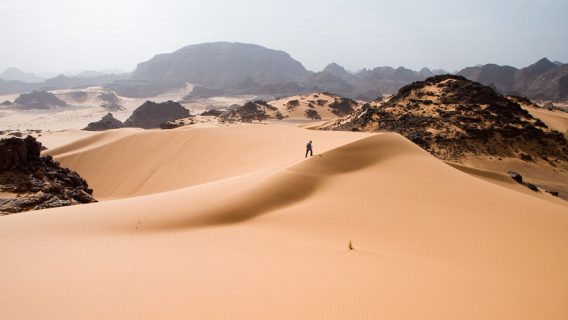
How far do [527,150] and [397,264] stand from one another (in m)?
25.6

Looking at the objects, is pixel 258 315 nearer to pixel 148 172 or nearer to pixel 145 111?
pixel 148 172

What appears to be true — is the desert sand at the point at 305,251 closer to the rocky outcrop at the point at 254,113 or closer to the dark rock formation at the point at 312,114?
the rocky outcrop at the point at 254,113

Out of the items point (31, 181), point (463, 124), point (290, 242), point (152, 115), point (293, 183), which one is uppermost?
point (463, 124)

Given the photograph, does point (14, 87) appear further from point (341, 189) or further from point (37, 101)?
point (341, 189)

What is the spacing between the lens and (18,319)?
4.18 meters

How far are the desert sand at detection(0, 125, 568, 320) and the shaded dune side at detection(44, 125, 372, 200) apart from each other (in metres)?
6.67

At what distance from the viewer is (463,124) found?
2767 cm

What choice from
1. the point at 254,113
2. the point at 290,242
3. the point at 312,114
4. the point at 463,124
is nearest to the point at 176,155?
the point at 290,242

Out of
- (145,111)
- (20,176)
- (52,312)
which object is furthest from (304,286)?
(145,111)

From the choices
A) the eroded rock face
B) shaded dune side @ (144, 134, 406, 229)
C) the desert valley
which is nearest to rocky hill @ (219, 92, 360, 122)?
the desert valley

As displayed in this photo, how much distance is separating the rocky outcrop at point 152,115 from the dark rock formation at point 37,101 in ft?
157

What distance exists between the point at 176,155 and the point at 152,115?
42.2m

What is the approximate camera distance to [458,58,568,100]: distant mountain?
308 feet

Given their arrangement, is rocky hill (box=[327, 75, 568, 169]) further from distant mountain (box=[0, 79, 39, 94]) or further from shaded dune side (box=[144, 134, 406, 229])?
distant mountain (box=[0, 79, 39, 94])
